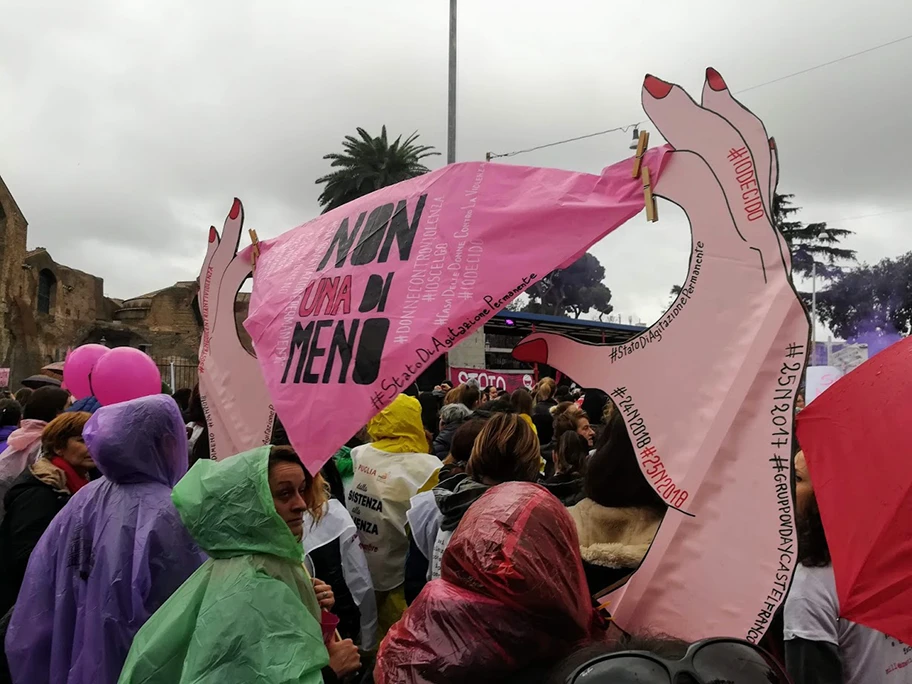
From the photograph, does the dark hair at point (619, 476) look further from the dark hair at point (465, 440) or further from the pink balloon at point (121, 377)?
the pink balloon at point (121, 377)

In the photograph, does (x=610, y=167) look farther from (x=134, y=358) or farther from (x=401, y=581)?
(x=134, y=358)

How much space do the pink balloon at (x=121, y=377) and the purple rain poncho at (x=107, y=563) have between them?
195 cm

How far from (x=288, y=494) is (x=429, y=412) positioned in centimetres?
474

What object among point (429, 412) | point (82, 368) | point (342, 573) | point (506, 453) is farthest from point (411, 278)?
point (429, 412)

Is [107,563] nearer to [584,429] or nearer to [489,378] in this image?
[584,429]

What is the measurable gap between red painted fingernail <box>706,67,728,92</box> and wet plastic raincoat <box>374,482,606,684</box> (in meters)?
1.03

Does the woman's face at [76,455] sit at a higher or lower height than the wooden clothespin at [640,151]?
lower

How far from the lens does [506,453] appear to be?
8.15ft

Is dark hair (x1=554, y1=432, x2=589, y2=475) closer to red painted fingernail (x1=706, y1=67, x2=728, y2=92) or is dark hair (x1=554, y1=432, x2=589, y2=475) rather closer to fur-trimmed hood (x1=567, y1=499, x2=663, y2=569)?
fur-trimmed hood (x1=567, y1=499, x2=663, y2=569)

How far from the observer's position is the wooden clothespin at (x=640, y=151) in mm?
1659

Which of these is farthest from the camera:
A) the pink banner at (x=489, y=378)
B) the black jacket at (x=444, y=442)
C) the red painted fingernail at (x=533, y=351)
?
the pink banner at (x=489, y=378)

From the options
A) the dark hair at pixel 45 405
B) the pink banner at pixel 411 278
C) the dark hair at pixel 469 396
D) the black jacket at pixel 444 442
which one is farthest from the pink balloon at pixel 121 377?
the dark hair at pixel 469 396

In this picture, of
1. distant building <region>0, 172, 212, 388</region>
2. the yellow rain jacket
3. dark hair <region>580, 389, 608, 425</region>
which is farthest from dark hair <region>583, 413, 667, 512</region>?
distant building <region>0, 172, 212, 388</region>

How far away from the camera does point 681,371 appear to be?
60.8 inches
